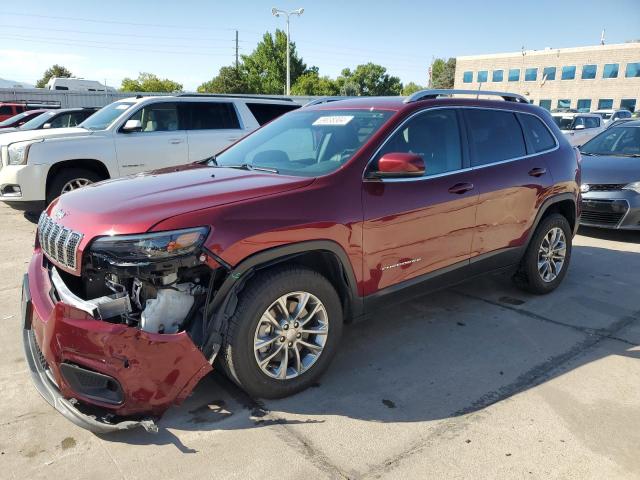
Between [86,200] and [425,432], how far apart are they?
2346 mm

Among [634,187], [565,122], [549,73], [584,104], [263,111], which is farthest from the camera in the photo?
[549,73]

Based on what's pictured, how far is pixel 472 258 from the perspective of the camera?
4.03 meters

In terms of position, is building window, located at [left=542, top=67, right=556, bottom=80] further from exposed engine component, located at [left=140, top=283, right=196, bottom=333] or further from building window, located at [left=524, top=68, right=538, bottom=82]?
exposed engine component, located at [left=140, top=283, right=196, bottom=333]

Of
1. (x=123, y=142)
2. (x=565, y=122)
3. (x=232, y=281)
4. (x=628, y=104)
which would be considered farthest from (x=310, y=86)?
(x=232, y=281)

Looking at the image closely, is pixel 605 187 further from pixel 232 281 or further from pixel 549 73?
pixel 549 73

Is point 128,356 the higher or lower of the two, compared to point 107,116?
lower

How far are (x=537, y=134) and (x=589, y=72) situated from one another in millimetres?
60803

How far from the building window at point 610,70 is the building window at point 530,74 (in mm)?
7711

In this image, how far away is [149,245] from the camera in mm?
2461

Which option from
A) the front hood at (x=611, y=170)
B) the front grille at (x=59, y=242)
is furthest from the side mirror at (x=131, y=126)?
the front hood at (x=611, y=170)

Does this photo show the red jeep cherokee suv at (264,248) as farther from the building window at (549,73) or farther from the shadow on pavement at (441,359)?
the building window at (549,73)

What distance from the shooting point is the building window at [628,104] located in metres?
52.1

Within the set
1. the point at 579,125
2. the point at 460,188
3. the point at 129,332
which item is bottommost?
the point at 129,332

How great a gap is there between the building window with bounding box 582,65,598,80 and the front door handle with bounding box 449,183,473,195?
61641mm
